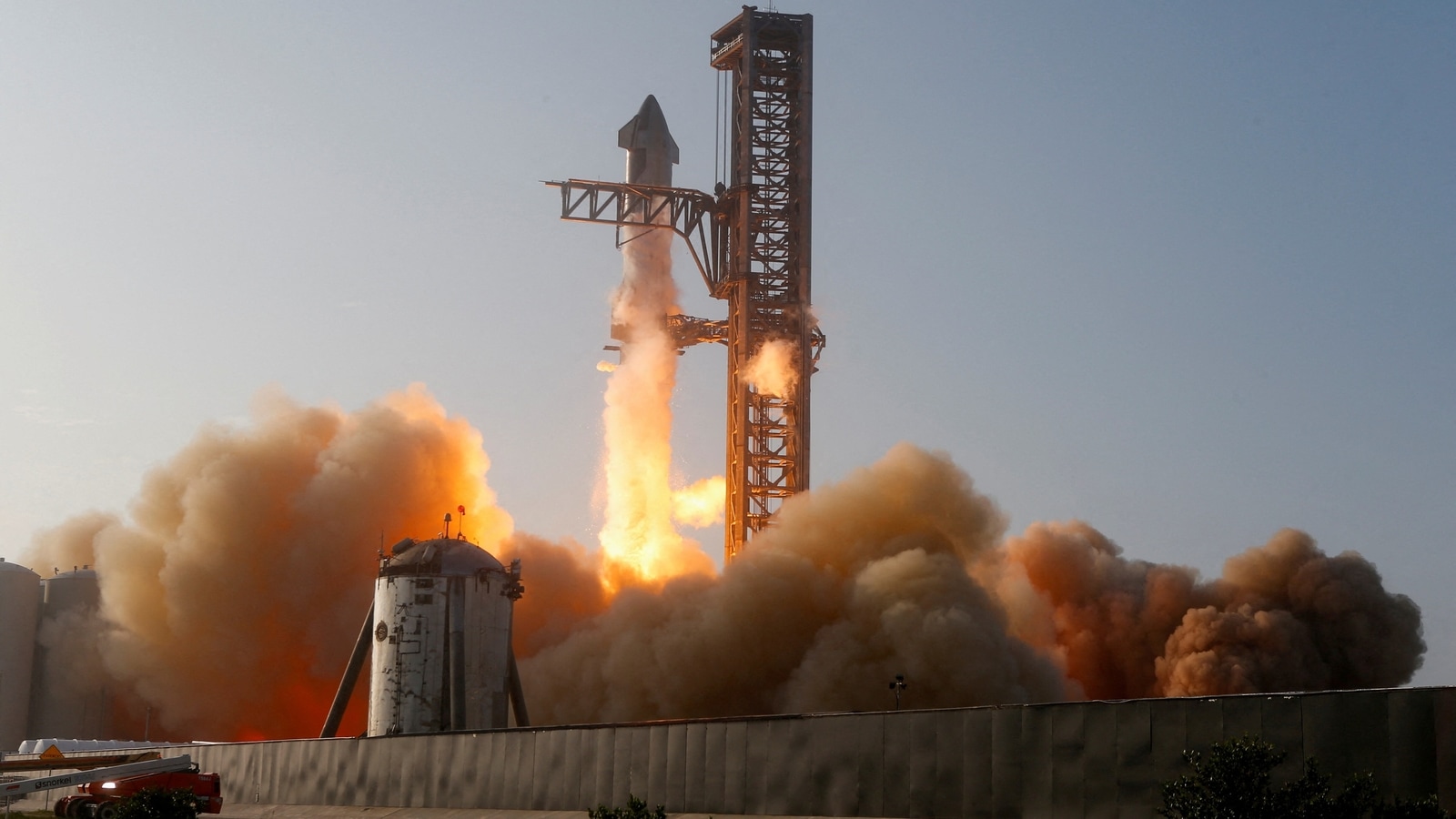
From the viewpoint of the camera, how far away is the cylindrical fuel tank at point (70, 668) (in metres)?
73.8

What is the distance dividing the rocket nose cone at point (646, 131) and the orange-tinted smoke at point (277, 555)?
46.8 ft

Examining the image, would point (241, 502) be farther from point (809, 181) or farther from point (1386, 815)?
point (1386, 815)

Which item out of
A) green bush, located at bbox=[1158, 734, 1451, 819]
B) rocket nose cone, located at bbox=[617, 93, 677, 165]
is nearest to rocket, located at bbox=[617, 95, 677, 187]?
rocket nose cone, located at bbox=[617, 93, 677, 165]

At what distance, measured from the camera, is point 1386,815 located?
20688 mm

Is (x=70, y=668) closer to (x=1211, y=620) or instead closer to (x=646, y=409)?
(x=646, y=409)

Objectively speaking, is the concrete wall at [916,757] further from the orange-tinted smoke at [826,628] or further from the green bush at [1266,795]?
the orange-tinted smoke at [826,628]

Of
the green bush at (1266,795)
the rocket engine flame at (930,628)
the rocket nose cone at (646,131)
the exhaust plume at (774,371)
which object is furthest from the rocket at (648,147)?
the green bush at (1266,795)

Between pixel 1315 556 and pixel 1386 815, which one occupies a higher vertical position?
pixel 1315 556

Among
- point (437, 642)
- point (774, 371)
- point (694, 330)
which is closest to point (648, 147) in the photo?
point (694, 330)

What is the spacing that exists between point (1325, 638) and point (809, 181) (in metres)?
25.6

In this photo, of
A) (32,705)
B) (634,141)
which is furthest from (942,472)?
(32,705)

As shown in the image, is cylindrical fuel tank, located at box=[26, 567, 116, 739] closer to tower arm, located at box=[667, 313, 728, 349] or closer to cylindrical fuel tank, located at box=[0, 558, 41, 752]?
cylindrical fuel tank, located at box=[0, 558, 41, 752]

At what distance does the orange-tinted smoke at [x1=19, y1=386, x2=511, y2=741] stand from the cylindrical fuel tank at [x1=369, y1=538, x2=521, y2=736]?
15.5 metres

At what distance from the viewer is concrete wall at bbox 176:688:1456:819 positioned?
22500mm
